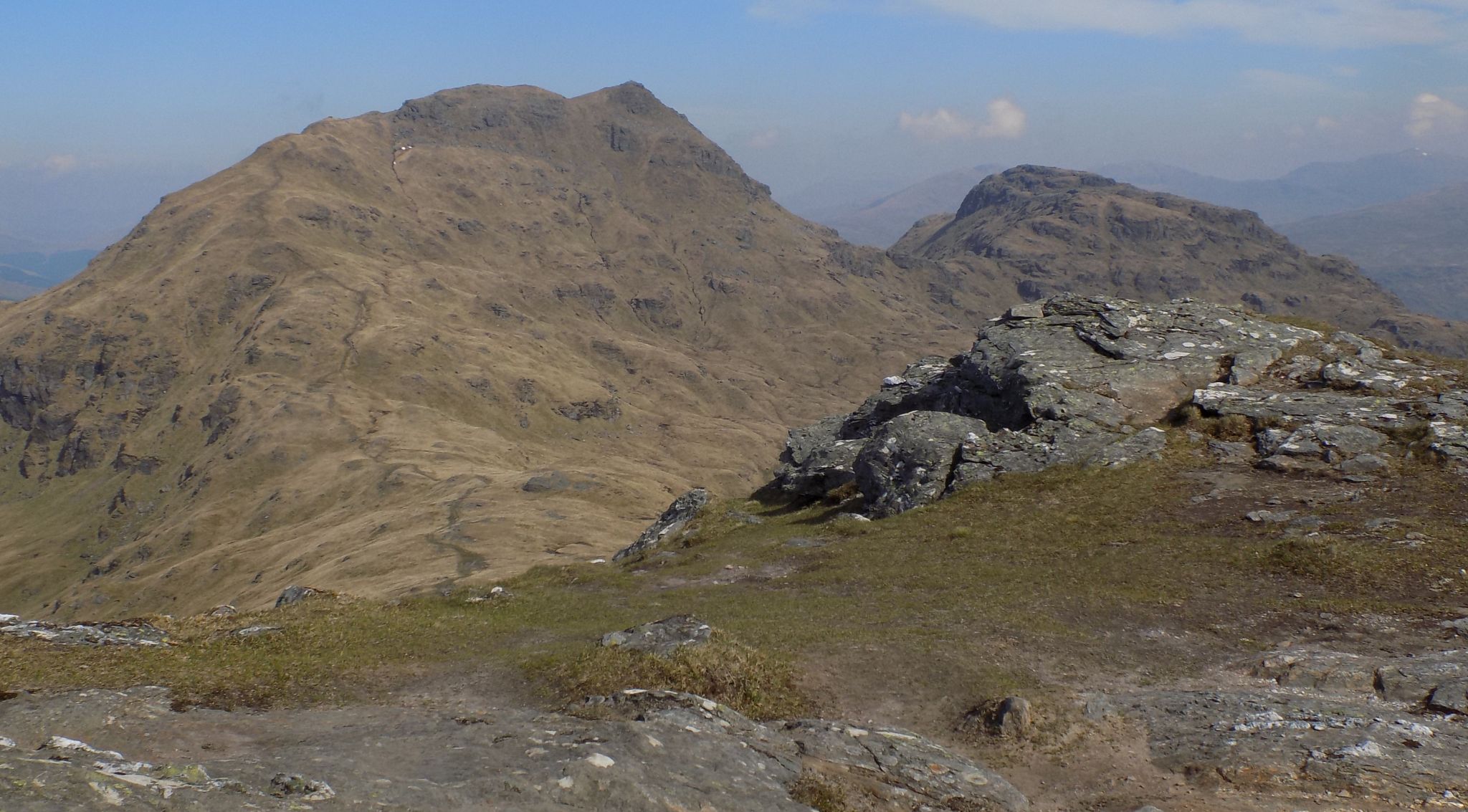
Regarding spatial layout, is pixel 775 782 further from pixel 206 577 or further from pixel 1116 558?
pixel 206 577

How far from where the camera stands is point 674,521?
49.9 m

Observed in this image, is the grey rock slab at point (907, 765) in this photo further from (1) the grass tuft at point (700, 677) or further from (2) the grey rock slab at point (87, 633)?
(2) the grey rock slab at point (87, 633)

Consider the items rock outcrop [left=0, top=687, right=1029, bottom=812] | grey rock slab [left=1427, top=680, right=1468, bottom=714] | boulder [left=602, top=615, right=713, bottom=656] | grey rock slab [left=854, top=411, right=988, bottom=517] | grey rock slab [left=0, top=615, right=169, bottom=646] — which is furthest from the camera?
grey rock slab [left=854, top=411, right=988, bottom=517]

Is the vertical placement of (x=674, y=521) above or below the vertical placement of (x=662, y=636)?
below

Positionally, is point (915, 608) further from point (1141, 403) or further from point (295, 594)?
point (295, 594)

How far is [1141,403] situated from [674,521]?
1031 inches

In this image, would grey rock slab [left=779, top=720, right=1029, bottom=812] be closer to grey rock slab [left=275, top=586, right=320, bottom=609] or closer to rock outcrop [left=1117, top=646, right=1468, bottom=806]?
rock outcrop [left=1117, top=646, right=1468, bottom=806]

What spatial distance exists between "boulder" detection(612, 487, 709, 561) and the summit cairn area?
15.3ft

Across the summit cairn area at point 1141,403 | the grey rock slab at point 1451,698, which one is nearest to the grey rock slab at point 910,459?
the summit cairn area at point 1141,403

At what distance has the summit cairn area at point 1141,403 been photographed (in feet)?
117

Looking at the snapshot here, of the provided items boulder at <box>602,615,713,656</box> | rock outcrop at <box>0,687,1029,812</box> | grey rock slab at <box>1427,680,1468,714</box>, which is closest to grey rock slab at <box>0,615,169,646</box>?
rock outcrop at <box>0,687,1029,812</box>

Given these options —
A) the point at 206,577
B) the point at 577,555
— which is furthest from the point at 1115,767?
the point at 206,577

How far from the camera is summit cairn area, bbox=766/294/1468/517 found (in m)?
35.6

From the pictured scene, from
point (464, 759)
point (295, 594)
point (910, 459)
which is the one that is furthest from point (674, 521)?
point (464, 759)
